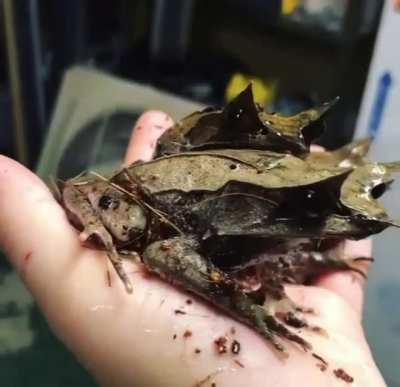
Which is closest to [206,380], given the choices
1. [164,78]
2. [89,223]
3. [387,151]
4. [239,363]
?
A: [239,363]

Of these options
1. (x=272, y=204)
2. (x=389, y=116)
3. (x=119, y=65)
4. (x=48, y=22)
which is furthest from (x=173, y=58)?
(x=272, y=204)

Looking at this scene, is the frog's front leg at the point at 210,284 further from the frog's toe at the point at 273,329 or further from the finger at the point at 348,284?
the finger at the point at 348,284

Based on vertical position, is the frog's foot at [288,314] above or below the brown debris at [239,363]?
below

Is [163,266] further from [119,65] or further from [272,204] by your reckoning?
[119,65]

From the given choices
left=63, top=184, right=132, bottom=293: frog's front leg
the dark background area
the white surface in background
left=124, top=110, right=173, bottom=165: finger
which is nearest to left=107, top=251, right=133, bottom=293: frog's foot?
left=63, top=184, right=132, bottom=293: frog's front leg

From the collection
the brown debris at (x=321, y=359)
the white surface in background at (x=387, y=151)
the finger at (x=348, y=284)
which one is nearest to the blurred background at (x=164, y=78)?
the white surface in background at (x=387, y=151)

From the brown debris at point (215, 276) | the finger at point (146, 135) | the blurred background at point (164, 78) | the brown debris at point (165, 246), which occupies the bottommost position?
the blurred background at point (164, 78)

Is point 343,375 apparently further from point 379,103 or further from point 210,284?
point 379,103
